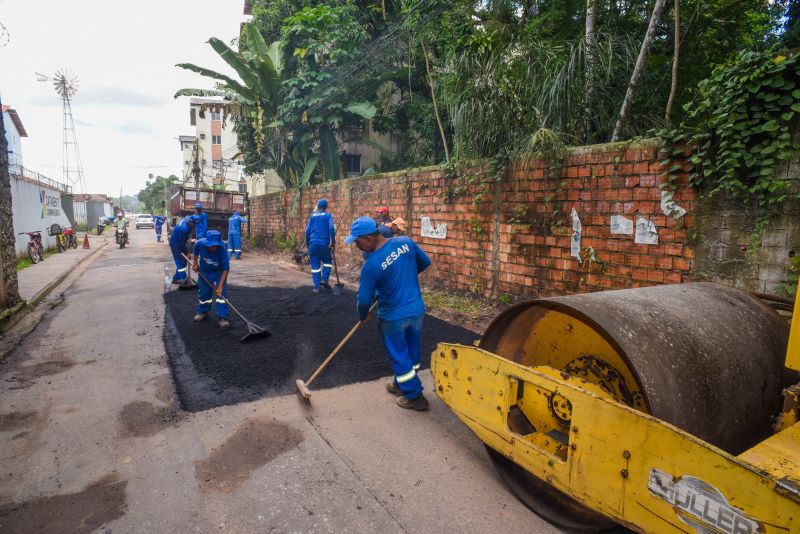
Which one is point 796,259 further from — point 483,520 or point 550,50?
point 550,50

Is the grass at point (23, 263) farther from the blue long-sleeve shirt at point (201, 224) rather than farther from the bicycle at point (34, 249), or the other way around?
the blue long-sleeve shirt at point (201, 224)

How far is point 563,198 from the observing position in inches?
216

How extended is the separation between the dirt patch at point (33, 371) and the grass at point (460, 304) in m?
4.62

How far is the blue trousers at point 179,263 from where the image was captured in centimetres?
774

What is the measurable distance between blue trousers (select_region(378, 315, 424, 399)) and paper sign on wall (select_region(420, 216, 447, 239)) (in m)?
4.20

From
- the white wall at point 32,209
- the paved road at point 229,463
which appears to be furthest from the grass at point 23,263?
the paved road at point 229,463

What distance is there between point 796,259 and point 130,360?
20.3ft

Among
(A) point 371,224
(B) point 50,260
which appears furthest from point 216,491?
(B) point 50,260

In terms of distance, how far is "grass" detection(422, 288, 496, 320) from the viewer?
6441 millimetres

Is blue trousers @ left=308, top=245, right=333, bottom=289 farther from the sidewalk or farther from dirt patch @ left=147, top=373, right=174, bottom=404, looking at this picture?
the sidewalk

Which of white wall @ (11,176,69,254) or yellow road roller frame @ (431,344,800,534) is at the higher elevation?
white wall @ (11,176,69,254)

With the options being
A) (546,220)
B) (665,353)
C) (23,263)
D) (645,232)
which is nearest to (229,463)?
(665,353)

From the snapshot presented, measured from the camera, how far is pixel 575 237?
534 cm

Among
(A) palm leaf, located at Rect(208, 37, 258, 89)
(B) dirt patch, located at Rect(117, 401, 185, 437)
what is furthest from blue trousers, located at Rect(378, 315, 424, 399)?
(A) palm leaf, located at Rect(208, 37, 258, 89)
